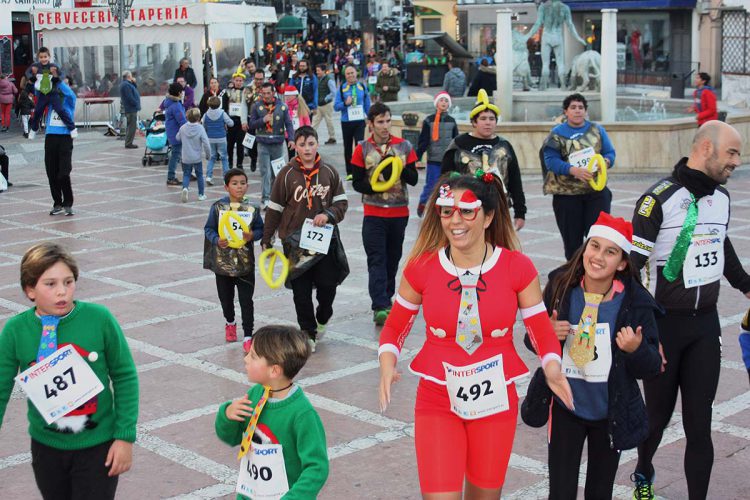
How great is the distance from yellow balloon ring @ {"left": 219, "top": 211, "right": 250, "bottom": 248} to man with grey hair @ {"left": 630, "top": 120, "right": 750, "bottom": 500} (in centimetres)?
410

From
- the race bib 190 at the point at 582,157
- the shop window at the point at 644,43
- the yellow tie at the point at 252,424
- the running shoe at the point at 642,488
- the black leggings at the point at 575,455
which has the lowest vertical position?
the running shoe at the point at 642,488

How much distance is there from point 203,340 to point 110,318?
506 centimetres

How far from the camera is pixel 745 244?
13344 millimetres

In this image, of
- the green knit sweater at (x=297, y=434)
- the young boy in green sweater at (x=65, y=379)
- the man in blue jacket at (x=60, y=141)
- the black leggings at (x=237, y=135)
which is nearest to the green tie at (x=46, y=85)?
the man in blue jacket at (x=60, y=141)

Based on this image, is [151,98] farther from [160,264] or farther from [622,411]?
[622,411]

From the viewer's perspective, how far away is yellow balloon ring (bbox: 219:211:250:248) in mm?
9391

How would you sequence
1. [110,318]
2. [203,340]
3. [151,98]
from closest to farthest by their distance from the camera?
[110,318] → [203,340] → [151,98]

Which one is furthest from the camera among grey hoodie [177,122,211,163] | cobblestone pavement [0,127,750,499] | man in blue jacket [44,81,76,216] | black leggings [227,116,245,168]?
black leggings [227,116,245,168]

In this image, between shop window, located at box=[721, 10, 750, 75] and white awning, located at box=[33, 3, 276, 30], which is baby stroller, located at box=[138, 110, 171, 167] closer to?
white awning, located at box=[33, 3, 276, 30]

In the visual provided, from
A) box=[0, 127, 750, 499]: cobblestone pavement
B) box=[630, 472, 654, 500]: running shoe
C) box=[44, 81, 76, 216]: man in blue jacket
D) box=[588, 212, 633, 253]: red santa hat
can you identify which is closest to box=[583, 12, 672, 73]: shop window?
box=[0, 127, 750, 499]: cobblestone pavement

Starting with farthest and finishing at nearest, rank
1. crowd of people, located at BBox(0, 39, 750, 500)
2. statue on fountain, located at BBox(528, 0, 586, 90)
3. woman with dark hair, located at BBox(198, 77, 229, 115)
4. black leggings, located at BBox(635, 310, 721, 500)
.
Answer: statue on fountain, located at BBox(528, 0, 586, 90), woman with dark hair, located at BBox(198, 77, 229, 115), black leggings, located at BBox(635, 310, 721, 500), crowd of people, located at BBox(0, 39, 750, 500)

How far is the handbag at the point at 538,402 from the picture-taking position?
5.21 meters

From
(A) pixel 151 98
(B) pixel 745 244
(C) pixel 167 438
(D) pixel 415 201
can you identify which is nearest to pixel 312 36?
(A) pixel 151 98

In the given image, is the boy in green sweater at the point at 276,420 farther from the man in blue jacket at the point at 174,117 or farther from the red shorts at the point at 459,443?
the man in blue jacket at the point at 174,117
